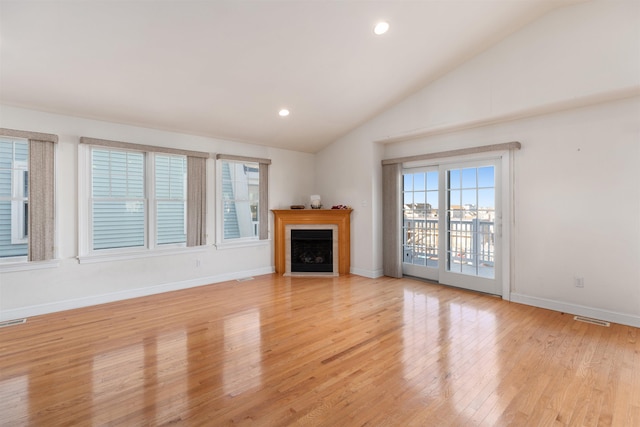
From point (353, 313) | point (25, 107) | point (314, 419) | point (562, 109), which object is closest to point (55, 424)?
point (314, 419)

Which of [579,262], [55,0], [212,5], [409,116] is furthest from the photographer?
[409,116]

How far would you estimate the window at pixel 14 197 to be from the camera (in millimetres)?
3709

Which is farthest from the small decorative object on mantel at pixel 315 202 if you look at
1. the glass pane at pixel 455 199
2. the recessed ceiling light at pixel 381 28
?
the recessed ceiling light at pixel 381 28

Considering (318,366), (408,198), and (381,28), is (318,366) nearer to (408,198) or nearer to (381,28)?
(381,28)

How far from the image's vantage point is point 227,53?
11.2ft

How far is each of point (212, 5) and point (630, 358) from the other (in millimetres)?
4789

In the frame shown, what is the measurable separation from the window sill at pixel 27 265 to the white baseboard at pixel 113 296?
1.53 ft

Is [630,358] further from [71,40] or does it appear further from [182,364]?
[71,40]

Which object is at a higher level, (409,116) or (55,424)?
(409,116)

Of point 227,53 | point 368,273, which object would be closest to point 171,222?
point 227,53

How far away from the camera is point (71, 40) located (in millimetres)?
2891

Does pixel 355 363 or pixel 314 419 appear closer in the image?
pixel 314 419

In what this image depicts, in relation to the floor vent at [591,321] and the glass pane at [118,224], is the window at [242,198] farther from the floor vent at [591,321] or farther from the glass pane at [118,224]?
the floor vent at [591,321]

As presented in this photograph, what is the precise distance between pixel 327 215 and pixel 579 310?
3.88 metres
